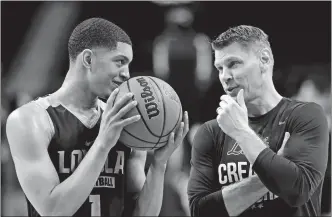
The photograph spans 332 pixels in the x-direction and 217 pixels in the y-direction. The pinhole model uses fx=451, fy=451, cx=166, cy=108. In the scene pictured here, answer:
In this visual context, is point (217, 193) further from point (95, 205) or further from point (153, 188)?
point (95, 205)

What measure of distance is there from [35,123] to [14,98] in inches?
131

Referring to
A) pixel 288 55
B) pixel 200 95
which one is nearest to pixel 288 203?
pixel 200 95

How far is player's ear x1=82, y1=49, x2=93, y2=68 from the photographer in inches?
98.4

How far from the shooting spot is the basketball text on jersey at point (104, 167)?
2459 millimetres

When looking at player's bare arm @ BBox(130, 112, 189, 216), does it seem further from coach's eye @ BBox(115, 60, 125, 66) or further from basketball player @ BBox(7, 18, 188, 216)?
coach's eye @ BBox(115, 60, 125, 66)

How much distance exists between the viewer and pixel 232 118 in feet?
7.66

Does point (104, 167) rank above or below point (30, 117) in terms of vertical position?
below

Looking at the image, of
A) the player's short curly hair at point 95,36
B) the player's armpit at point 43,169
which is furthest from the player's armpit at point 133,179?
the player's short curly hair at point 95,36

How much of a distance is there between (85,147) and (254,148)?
94 cm

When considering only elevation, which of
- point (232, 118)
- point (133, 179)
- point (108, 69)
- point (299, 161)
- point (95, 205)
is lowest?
point (95, 205)

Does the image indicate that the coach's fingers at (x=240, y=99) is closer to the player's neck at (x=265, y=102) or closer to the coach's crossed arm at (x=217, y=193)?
the player's neck at (x=265, y=102)

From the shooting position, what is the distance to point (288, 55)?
19.0ft

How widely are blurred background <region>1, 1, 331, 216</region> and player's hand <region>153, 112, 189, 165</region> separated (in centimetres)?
277

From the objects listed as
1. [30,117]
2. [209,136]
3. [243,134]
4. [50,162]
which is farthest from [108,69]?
[243,134]
